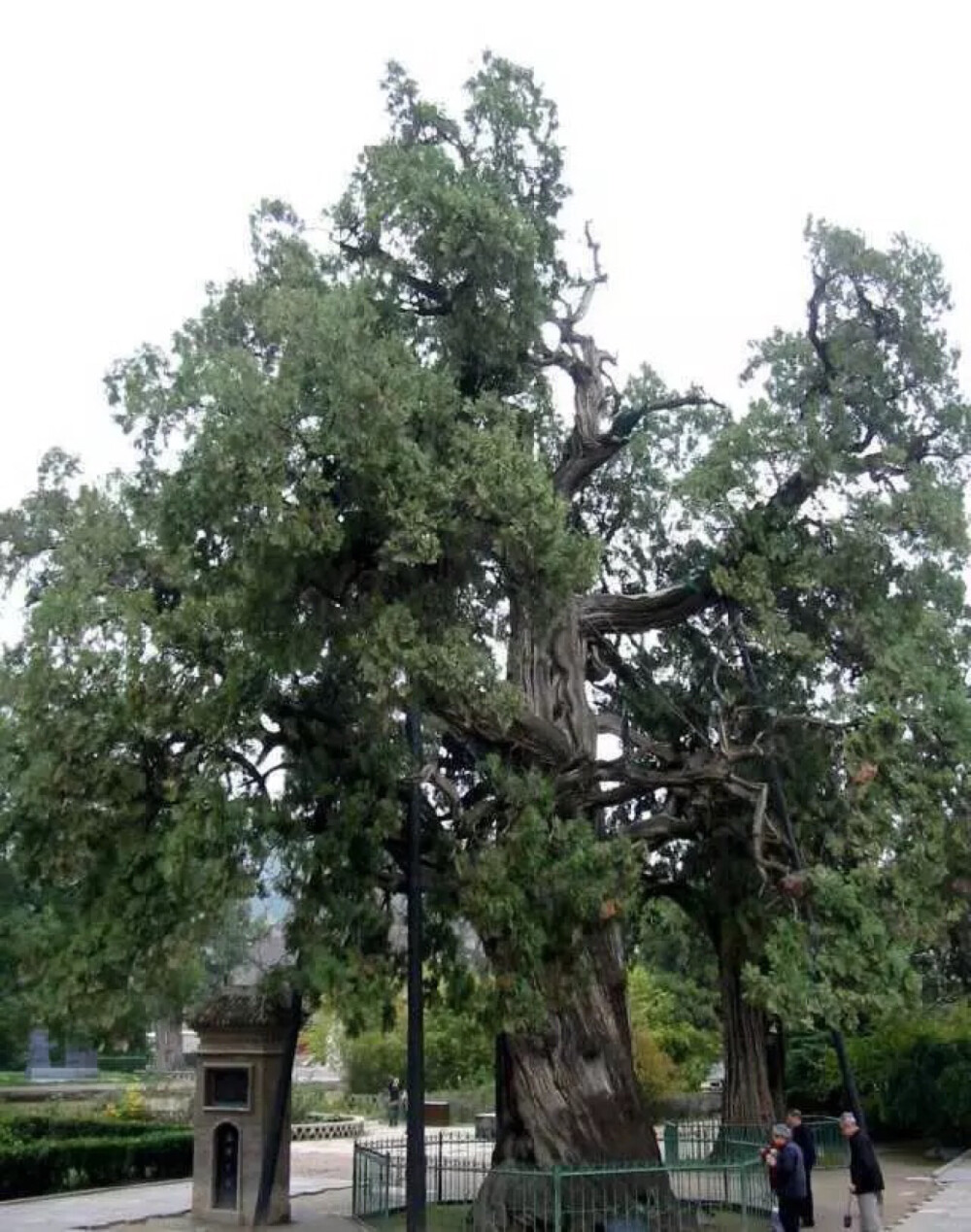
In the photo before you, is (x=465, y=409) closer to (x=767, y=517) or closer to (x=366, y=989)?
(x=767, y=517)

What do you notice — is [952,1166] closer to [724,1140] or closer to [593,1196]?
[724,1140]

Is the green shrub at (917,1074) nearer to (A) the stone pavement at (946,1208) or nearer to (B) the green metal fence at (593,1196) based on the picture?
(A) the stone pavement at (946,1208)

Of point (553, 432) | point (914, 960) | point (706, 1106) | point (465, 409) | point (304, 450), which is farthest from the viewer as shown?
point (706, 1106)

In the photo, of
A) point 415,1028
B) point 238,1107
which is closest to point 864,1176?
point 415,1028

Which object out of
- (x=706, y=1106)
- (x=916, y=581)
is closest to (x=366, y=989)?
(x=916, y=581)

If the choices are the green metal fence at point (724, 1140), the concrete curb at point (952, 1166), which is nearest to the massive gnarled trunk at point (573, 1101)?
the green metal fence at point (724, 1140)

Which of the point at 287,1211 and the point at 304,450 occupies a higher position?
the point at 304,450

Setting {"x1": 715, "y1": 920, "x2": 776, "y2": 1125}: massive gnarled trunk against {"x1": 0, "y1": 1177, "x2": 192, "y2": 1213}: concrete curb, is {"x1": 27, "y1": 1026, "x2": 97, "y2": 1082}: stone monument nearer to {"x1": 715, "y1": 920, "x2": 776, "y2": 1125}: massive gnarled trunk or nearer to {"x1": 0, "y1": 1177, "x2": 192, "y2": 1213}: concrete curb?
{"x1": 0, "y1": 1177, "x2": 192, "y2": 1213}: concrete curb

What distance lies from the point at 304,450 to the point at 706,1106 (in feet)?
95.5

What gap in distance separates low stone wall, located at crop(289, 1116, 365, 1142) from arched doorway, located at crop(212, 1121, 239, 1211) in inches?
643

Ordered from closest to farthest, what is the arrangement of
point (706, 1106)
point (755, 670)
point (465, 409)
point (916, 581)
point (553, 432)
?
1. point (465, 409)
2. point (916, 581)
3. point (755, 670)
4. point (553, 432)
5. point (706, 1106)

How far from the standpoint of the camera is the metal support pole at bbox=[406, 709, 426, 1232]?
11.6 m

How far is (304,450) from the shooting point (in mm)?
Answer: 12609

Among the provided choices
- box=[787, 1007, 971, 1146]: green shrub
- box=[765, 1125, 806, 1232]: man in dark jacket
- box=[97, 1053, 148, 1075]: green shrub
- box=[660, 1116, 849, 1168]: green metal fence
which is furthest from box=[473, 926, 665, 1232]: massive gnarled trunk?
box=[97, 1053, 148, 1075]: green shrub
